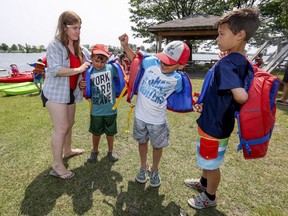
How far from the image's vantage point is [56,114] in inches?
106

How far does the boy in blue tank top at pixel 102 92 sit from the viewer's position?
286cm

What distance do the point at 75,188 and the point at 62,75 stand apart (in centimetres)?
146

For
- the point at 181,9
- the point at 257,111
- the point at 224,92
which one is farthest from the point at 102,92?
the point at 181,9

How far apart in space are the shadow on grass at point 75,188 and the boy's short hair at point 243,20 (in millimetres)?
2287

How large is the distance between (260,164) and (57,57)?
3.38m

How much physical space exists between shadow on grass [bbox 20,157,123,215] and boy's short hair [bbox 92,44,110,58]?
1691mm

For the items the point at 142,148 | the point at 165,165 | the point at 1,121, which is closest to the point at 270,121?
the point at 142,148

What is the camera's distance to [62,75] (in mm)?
2496

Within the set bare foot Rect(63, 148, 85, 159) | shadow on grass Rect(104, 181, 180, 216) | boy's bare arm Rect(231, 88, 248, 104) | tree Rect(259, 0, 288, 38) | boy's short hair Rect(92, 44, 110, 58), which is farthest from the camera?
tree Rect(259, 0, 288, 38)

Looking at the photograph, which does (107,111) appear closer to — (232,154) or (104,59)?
(104,59)

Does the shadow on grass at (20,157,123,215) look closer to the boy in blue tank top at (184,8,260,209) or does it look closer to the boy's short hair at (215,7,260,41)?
the boy in blue tank top at (184,8,260,209)

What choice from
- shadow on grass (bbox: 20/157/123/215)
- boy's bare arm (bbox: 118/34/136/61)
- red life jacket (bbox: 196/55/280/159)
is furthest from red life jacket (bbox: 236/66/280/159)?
shadow on grass (bbox: 20/157/123/215)

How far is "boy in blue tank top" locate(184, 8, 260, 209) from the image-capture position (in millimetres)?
1741

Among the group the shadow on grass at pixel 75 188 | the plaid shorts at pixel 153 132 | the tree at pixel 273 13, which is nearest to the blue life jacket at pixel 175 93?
the plaid shorts at pixel 153 132
